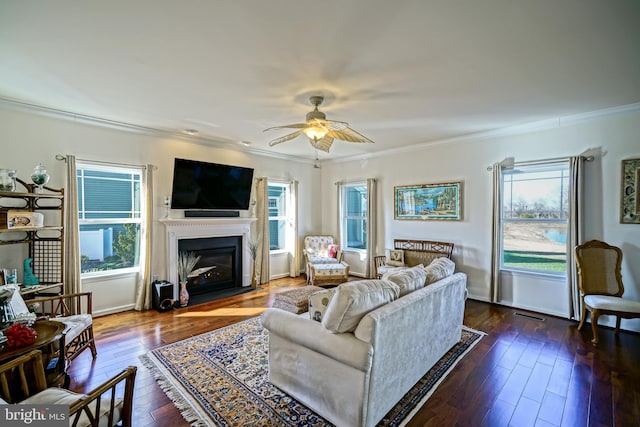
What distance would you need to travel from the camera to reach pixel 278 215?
6.46m

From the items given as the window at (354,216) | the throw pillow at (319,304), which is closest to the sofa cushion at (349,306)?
the throw pillow at (319,304)

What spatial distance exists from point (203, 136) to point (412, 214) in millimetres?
4001

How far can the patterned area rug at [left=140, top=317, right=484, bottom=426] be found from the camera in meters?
2.07

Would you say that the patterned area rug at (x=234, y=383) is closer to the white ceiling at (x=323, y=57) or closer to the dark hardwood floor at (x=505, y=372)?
the dark hardwood floor at (x=505, y=372)

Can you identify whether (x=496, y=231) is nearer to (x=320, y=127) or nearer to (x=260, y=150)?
(x=320, y=127)

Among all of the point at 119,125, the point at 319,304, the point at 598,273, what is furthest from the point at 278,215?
the point at 598,273

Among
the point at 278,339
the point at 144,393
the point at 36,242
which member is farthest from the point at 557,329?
the point at 36,242

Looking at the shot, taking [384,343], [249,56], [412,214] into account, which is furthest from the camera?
[412,214]

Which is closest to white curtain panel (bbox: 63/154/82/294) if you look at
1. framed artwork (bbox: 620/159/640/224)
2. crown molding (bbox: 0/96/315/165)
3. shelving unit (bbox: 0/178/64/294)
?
shelving unit (bbox: 0/178/64/294)

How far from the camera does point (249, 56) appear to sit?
7.59ft

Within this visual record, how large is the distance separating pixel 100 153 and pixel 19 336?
288 centimetres

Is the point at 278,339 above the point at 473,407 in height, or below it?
above

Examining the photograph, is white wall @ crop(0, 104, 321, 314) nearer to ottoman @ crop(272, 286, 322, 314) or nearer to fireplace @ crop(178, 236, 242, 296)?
fireplace @ crop(178, 236, 242, 296)

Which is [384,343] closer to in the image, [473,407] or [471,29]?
[473,407]
